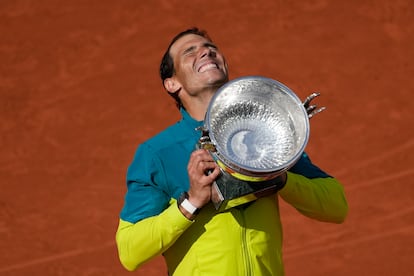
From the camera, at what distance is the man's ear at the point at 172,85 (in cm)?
289

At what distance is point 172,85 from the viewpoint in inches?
115

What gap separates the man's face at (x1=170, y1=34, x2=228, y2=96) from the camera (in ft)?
8.68

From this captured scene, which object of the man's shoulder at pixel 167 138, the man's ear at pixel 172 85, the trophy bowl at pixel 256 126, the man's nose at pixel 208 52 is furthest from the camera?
the man's ear at pixel 172 85

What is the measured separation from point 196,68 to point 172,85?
0.21 m

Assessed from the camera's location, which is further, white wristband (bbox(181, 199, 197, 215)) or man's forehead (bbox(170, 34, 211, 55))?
man's forehead (bbox(170, 34, 211, 55))

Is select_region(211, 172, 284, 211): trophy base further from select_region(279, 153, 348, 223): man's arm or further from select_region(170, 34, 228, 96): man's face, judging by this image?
select_region(170, 34, 228, 96): man's face

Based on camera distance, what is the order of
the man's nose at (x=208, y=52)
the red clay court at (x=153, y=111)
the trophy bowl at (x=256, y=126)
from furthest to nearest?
the red clay court at (x=153, y=111) → the man's nose at (x=208, y=52) → the trophy bowl at (x=256, y=126)

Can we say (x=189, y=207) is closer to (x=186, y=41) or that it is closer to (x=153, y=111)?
(x=186, y=41)

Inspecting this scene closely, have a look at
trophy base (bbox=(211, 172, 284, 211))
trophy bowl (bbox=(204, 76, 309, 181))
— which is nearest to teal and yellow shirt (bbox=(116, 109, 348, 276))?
trophy base (bbox=(211, 172, 284, 211))

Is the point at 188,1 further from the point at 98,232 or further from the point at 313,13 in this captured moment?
the point at 98,232

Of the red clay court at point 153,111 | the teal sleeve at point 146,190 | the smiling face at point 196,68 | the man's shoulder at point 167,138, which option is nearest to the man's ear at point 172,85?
the smiling face at point 196,68

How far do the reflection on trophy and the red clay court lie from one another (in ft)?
11.9

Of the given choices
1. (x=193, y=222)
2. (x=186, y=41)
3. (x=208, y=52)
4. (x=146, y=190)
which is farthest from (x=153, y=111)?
(x=193, y=222)

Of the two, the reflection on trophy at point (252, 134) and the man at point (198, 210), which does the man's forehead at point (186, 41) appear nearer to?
the man at point (198, 210)
